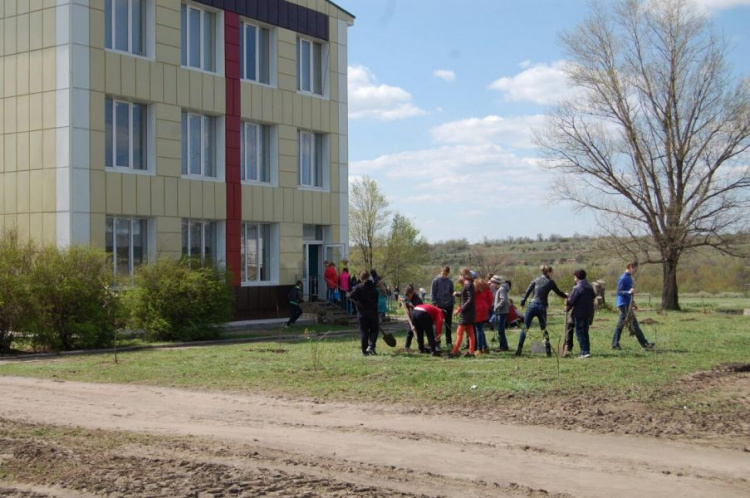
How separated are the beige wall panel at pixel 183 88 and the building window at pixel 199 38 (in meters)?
0.51

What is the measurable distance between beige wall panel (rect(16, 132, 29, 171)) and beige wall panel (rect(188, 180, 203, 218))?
5.32 m

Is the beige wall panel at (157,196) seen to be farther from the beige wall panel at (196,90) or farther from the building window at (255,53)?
the building window at (255,53)

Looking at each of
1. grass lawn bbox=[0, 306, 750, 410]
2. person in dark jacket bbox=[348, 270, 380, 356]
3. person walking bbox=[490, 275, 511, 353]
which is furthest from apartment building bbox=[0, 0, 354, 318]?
person walking bbox=[490, 275, 511, 353]

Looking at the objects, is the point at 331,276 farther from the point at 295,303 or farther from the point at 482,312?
the point at 482,312

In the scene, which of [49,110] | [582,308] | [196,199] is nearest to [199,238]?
[196,199]

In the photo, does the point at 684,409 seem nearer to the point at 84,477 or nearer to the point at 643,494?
the point at 643,494

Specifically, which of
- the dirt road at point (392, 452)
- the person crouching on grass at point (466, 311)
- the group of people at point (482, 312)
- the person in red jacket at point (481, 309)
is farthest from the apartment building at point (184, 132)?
the dirt road at point (392, 452)

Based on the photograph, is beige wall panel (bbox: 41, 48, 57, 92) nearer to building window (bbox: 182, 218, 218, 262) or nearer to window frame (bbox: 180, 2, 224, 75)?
window frame (bbox: 180, 2, 224, 75)

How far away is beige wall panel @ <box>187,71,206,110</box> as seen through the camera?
28.9 metres

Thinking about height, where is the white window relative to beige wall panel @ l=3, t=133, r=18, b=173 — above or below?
below

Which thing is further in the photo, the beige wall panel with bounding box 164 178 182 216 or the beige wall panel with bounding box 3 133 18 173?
the beige wall panel with bounding box 164 178 182 216

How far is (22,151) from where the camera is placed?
25797 mm

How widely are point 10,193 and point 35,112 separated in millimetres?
2623

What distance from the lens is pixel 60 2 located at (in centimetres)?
2498
